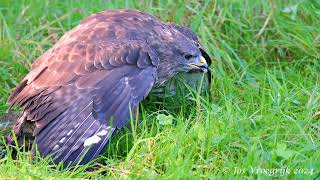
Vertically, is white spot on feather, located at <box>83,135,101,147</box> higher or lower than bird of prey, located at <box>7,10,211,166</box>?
lower

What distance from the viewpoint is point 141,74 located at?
627 cm

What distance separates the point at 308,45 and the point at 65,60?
7.85ft

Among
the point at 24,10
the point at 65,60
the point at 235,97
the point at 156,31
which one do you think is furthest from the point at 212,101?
the point at 24,10

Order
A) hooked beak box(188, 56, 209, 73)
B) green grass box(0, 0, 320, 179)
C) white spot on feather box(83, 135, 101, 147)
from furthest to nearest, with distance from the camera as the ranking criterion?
hooked beak box(188, 56, 209, 73), white spot on feather box(83, 135, 101, 147), green grass box(0, 0, 320, 179)

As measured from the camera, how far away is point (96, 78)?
6191mm

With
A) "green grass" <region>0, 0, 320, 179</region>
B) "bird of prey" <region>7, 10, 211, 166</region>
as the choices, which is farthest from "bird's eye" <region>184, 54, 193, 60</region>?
"green grass" <region>0, 0, 320, 179</region>

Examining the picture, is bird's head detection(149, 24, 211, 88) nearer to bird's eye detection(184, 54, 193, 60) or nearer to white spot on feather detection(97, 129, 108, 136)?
bird's eye detection(184, 54, 193, 60)

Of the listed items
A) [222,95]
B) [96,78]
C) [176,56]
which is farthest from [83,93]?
[222,95]

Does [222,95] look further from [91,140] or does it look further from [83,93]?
[91,140]

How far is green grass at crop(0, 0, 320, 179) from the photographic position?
5.46 metres

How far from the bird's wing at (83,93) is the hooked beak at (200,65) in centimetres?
43

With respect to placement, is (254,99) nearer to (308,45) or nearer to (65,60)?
(308,45)

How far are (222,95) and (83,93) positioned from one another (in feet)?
4.43

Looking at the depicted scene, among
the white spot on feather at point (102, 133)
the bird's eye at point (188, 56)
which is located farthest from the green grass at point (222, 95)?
the bird's eye at point (188, 56)
